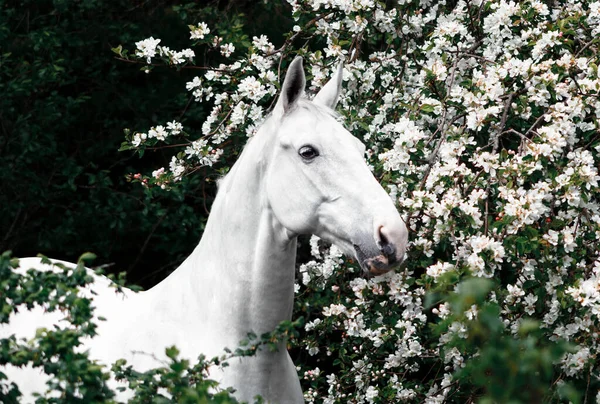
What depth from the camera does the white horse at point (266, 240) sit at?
2.62m

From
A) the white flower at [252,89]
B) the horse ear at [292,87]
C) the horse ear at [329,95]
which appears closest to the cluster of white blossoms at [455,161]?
the white flower at [252,89]

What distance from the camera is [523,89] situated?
366 cm

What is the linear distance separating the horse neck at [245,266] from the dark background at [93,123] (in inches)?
119

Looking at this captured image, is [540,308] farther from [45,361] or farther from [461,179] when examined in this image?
[45,361]

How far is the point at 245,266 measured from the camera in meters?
2.74

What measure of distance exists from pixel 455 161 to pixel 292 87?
3.23ft

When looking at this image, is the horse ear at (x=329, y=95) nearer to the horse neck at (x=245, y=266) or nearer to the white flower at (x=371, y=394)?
the horse neck at (x=245, y=266)

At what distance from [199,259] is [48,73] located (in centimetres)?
357

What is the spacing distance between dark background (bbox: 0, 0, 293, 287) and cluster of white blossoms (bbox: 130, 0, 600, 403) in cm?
175

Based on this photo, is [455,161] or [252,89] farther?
[252,89]

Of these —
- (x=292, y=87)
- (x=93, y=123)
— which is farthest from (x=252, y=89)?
(x=93, y=123)

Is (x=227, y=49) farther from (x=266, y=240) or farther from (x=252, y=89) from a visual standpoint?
(x=266, y=240)

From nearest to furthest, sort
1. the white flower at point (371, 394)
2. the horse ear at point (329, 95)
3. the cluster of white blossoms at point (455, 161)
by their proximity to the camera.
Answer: the horse ear at point (329, 95)
the cluster of white blossoms at point (455, 161)
the white flower at point (371, 394)

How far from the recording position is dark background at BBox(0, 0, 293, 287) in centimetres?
613
